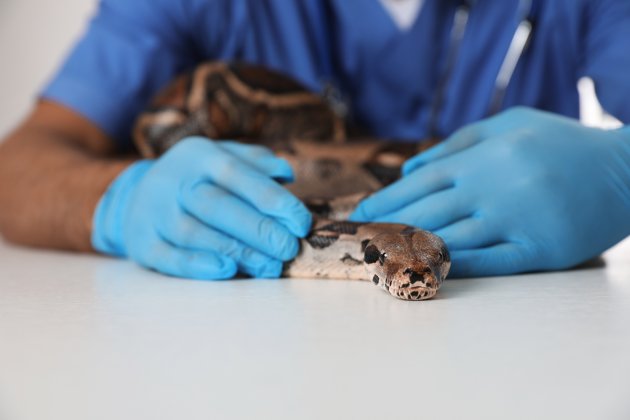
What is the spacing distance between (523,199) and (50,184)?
44.8 inches

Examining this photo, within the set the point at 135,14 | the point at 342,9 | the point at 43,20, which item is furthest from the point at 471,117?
the point at 43,20

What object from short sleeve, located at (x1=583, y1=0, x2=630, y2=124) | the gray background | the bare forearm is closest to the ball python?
the bare forearm

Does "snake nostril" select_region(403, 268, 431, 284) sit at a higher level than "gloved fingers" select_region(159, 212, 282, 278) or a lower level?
higher

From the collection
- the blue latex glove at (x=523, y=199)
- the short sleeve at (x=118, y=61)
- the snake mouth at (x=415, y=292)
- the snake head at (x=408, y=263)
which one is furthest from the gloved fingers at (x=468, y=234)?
the short sleeve at (x=118, y=61)

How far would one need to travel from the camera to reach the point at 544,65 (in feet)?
6.72

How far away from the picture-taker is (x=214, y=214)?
1.32 meters

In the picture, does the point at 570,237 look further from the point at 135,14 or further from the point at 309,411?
the point at 135,14

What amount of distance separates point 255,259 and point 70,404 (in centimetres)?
63

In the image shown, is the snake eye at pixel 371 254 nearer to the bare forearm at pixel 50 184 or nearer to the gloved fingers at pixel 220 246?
the gloved fingers at pixel 220 246

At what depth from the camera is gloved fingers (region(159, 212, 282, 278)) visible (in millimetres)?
1299

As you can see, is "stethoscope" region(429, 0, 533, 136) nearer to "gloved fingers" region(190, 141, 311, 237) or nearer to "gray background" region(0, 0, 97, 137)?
"gloved fingers" region(190, 141, 311, 237)

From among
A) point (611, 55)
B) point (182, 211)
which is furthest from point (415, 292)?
point (611, 55)

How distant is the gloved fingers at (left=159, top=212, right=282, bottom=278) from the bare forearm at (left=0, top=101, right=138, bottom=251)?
0.41 meters

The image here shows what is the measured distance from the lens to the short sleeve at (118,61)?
211cm
